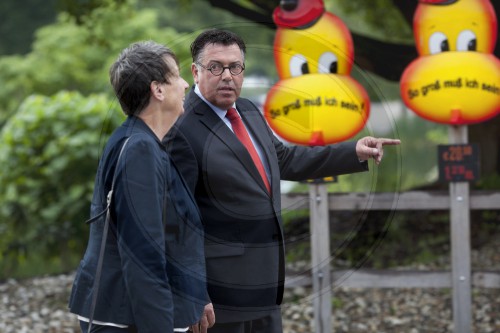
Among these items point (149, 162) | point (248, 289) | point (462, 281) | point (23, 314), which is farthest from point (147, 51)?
point (23, 314)

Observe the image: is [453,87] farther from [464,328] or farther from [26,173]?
[26,173]

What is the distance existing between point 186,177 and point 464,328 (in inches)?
105

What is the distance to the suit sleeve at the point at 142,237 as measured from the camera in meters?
2.00

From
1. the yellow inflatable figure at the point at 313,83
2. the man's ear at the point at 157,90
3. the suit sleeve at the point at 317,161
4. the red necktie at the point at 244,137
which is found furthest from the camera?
the yellow inflatable figure at the point at 313,83

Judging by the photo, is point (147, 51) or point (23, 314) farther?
point (23, 314)

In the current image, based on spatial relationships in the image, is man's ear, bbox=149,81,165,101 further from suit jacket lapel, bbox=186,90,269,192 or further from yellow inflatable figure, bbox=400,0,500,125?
yellow inflatable figure, bbox=400,0,500,125

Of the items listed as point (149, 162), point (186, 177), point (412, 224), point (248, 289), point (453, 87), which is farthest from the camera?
point (412, 224)

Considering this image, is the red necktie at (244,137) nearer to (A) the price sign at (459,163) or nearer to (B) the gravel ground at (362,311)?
(A) the price sign at (459,163)

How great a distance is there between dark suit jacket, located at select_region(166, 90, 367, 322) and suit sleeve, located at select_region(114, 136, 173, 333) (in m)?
0.36

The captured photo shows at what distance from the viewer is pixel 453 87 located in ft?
14.0

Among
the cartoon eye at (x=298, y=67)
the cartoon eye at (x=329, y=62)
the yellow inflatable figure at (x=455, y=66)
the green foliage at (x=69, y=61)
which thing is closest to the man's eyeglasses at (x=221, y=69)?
Result: the cartoon eye at (x=298, y=67)

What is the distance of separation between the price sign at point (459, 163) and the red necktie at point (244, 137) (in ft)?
7.08

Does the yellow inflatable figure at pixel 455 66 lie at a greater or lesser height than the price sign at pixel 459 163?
greater

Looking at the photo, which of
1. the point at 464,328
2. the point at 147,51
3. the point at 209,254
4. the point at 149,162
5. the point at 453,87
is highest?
the point at 453,87
